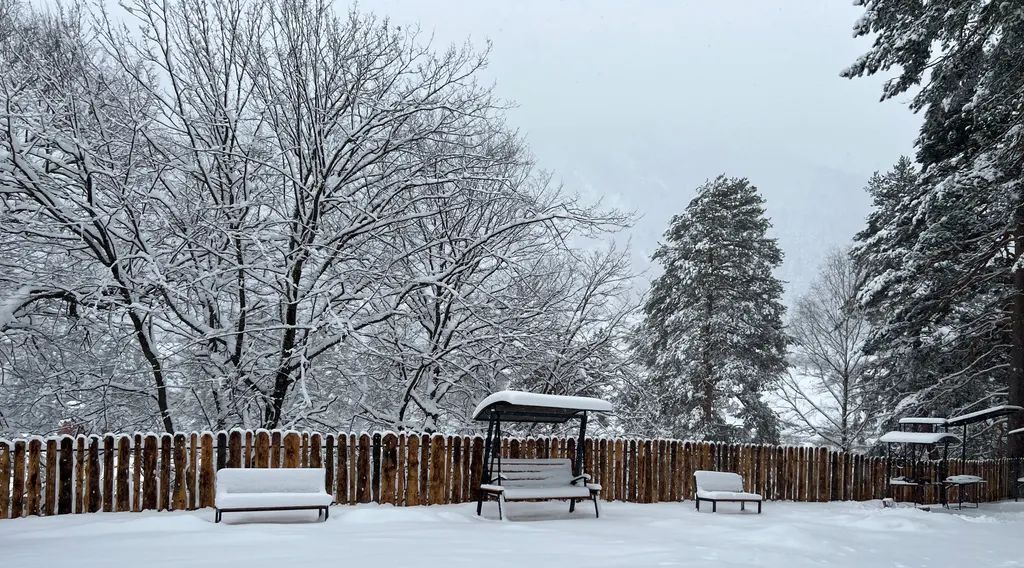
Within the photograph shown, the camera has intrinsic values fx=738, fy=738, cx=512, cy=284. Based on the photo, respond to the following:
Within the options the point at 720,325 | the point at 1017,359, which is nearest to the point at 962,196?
the point at 1017,359

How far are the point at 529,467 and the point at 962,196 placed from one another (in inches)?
524

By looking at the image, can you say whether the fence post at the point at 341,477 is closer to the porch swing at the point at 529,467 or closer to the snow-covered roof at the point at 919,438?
the porch swing at the point at 529,467

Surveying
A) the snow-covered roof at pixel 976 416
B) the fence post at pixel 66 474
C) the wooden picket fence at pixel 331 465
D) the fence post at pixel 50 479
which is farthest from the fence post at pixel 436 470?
the snow-covered roof at pixel 976 416

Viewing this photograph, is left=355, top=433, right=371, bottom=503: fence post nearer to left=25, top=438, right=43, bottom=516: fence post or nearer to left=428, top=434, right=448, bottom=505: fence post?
left=428, top=434, right=448, bottom=505: fence post

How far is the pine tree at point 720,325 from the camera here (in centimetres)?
2372

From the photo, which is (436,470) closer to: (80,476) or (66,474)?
(80,476)

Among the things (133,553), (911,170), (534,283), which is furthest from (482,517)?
(911,170)

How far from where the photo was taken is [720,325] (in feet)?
78.2

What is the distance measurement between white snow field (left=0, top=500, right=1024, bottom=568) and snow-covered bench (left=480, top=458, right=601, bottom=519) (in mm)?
319

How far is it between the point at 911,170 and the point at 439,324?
18730mm

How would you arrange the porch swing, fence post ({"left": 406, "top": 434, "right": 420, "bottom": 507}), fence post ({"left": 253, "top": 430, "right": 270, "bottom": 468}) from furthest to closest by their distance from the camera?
1. fence post ({"left": 406, "top": 434, "right": 420, "bottom": 507})
2. the porch swing
3. fence post ({"left": 253, "top": 430, "right": 270, "bottom": 468})

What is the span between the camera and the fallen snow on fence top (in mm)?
9344

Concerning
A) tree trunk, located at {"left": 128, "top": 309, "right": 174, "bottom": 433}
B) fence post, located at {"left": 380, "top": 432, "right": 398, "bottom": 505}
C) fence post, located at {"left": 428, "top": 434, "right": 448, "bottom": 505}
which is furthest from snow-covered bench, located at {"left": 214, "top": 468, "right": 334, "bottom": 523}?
tree trunk, located at {"left": 128, "top": 309, "right": 174, "bottom": 433}

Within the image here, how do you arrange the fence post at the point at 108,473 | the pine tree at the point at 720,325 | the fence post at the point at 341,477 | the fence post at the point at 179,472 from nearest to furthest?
1. the fence post at the point at 108,473
2. the fence post at the point at 179,472
3. the fence post at the point at 341,477
4. the pine tree at the point at 720,325
